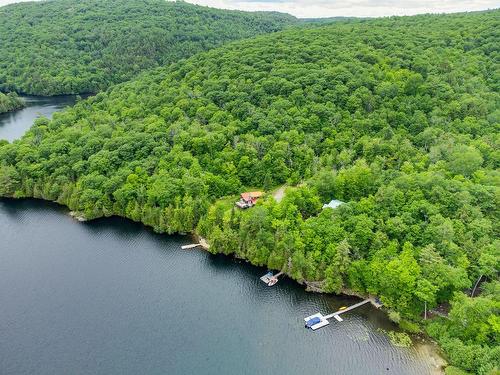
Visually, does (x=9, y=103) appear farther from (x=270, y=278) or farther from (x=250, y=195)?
(x=270, y=278)

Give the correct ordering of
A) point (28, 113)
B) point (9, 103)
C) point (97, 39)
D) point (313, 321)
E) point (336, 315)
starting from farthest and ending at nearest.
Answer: point (97, 39)
point (9, 103)
point (28, 113)
point (336, 315)
point (313, 321)

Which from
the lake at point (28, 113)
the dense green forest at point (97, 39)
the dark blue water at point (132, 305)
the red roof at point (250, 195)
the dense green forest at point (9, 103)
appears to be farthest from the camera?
the dense green forest at point (97, 39)

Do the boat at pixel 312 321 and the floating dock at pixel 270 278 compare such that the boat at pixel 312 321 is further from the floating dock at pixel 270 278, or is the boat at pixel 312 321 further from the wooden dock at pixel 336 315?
the floating dock at pixel 270 278

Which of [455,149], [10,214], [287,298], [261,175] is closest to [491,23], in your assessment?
[455,149]

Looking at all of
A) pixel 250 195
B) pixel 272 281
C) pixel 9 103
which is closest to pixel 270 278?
pixel 272 281

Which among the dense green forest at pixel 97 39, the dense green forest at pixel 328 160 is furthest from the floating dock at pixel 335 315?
the dense green forest at pixel 97 39

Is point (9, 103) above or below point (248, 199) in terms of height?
below

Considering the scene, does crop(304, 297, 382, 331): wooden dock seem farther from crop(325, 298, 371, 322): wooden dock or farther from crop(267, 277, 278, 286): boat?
crop(267, 277, 278, 286): boat
